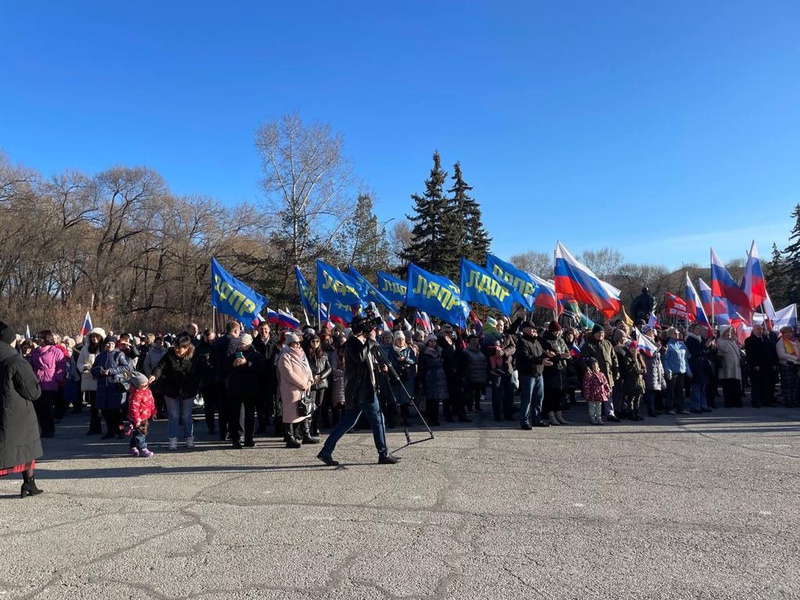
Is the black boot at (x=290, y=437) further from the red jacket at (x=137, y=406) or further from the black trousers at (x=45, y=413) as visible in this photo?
the black trousers at (x=45, y=413)

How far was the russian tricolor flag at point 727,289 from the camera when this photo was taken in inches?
656

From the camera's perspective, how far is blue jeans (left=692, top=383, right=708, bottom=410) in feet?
40.5

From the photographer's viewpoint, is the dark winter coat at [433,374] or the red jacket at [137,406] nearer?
the red jacket at [137,406]

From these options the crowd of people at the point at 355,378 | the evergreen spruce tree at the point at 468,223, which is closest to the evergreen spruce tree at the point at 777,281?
the evergreen spruce tree at the point at 468,223

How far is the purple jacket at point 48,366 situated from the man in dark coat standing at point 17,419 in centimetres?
479

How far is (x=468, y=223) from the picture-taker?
48.1 m

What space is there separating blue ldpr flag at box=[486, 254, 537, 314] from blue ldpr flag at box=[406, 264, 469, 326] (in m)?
1.67

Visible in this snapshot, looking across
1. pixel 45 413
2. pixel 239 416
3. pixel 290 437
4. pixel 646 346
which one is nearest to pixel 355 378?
pixel 290 437

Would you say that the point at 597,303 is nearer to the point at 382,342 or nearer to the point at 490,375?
the point at 490,375

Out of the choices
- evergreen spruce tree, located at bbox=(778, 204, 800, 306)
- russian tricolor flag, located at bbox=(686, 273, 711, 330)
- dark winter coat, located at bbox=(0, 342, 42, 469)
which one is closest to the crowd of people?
dark winter coat, located at bbox=(0, 342, 42, 469)

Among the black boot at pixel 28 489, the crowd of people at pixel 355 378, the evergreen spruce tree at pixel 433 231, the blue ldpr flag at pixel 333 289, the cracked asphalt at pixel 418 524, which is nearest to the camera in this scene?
the cracked asphalt at pixel 418 524

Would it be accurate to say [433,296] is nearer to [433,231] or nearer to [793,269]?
[433,231]

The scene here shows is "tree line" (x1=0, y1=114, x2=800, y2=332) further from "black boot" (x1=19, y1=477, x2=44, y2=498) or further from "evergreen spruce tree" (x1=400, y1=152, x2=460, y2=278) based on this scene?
"black boot" (x1=19, y1=477, x2=44, y2=498)

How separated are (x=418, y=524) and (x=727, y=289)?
601 inches
